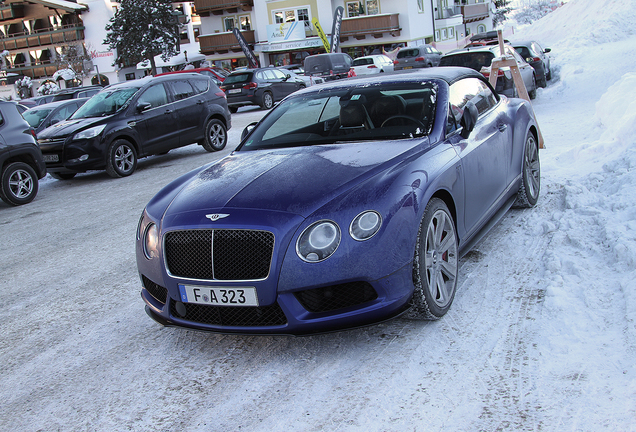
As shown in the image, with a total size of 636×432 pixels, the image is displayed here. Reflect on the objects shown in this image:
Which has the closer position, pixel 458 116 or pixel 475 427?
pixel 475 427

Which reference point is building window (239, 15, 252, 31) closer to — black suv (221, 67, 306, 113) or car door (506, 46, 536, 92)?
black suv (221, 67, 306, 113)

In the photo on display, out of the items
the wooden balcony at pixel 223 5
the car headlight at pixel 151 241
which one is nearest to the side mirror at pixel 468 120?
the car headlight at pixel 151 241

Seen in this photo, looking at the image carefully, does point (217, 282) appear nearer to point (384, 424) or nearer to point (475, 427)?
point (384, 424)

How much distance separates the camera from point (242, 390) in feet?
10.5

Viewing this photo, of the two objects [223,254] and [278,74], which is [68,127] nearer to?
[223,254]

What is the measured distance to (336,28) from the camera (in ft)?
162

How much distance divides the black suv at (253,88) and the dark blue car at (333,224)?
17.8 metres

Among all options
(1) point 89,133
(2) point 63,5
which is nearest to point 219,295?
(1) point 89,133

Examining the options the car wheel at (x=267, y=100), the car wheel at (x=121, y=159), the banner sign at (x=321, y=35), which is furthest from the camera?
the banner sign at (x=321, y=35)

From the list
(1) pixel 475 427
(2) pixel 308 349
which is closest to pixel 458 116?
(2) pixel 308 349

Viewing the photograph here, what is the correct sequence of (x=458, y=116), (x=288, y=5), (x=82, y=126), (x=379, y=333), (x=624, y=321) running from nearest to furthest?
(x=624, y=321), (x=379, y=333), (x=458, y=116), (x=82, y=126), (x=288, y=5)

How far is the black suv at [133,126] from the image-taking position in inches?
426

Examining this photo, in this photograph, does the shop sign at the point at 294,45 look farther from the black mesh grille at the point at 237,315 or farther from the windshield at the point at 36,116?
the black mesh grille at the point at 237,315

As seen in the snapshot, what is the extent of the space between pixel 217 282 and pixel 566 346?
1.93 metres
